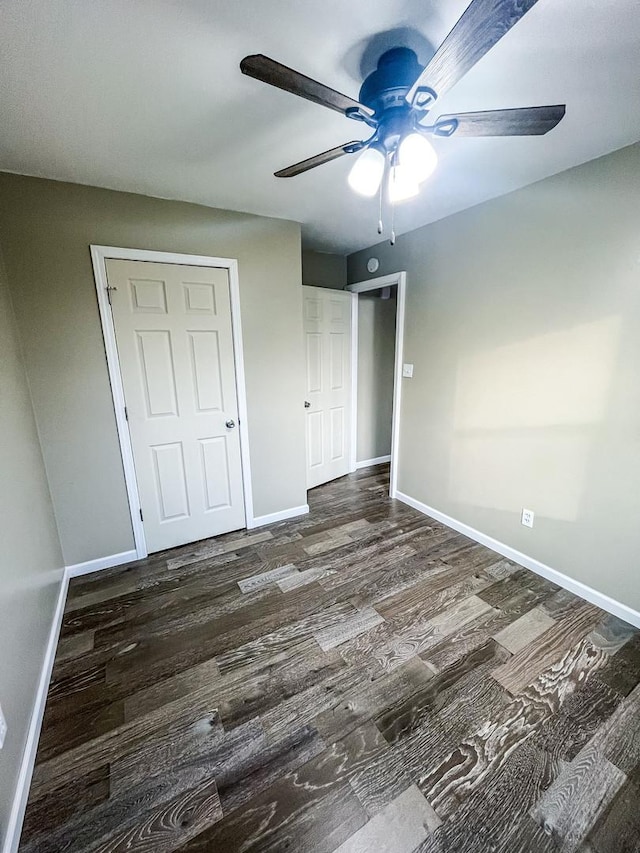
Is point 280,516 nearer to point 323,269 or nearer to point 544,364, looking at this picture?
point 544,364

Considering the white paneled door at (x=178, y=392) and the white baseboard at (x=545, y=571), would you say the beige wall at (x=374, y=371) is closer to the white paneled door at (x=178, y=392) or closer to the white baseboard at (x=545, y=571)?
the white baseboard at (x=545, y=571)

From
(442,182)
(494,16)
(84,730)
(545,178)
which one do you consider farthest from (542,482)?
(84,730)

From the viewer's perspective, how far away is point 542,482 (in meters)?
2.13

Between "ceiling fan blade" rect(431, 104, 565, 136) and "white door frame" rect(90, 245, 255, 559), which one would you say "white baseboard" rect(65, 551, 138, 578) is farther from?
"ceiling fan blade" rect(431, 104, 565, 136)

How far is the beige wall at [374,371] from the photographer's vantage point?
3812 millimetres

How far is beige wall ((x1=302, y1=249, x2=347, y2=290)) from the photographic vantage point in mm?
3424

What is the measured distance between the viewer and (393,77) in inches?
42.8

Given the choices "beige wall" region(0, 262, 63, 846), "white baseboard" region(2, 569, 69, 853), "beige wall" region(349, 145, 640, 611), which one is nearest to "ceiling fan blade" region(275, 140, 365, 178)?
"beige wall" region(349, 145, 640, 611)

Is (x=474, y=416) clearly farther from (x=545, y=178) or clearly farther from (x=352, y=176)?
(x=352, y=176)

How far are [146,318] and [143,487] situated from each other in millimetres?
1147

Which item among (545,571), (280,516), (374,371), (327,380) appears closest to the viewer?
(545,571)

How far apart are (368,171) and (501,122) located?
1.42 ft

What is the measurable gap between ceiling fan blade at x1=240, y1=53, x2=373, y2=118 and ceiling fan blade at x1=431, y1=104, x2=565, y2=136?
0.95ft

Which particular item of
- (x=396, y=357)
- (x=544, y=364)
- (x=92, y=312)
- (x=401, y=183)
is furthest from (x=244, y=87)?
(x=396, y=357)
